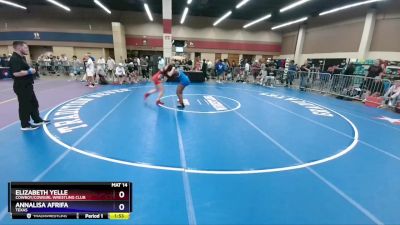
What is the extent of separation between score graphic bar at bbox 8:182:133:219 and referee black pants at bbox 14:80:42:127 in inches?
161

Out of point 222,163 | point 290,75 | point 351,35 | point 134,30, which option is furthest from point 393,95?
point 134,30

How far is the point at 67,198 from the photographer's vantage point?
1.93 m

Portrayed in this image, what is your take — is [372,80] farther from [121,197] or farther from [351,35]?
[121,197]

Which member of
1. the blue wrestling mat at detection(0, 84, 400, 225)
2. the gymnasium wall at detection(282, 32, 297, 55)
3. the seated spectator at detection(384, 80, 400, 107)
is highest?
→ the gymnasium wall at detection(282, 32, 297, 55)

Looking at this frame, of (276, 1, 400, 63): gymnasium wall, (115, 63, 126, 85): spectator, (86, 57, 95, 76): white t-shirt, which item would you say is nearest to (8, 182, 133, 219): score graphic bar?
(86, 57, 95, 76): white t-shirt

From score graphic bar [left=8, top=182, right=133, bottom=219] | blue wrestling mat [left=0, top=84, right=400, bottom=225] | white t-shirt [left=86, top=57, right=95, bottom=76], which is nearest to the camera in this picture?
score graphic bar [left=8, top=182, right=133, bottom=219]

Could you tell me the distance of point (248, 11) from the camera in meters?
21.9

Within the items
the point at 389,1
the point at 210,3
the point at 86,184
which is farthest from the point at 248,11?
the point at 86,184

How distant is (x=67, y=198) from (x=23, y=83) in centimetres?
448

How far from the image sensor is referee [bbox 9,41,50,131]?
4.88 m

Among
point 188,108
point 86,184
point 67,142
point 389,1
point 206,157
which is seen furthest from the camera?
point 389,1

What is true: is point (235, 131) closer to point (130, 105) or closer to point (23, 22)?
point (130, 105)

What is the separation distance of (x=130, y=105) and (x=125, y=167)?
4948 mm

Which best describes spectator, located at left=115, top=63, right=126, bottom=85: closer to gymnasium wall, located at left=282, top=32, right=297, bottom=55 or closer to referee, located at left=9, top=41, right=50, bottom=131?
referee, located at left=9, top=41, right=50, bottom=131
